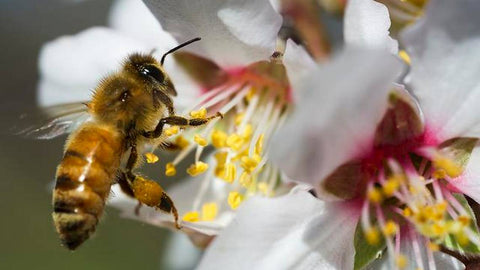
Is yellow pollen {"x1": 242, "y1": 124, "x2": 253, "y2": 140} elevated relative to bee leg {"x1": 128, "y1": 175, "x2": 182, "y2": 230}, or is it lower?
lower

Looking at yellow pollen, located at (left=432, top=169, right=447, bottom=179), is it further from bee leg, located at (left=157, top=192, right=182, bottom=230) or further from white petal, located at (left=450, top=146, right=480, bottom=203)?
bee leg, located at (left=157, top=192, right=182, bottom=230)

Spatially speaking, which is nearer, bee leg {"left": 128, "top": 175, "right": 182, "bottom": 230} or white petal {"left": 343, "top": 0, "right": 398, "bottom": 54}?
white petal {"left": 343, "top": 0, "right": 398, "bottom": 54}

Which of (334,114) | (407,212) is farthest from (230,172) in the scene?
(334,114)

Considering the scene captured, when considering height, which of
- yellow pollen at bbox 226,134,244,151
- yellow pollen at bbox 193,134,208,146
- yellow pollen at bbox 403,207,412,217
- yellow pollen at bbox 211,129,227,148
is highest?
yellow pollen at bbox 403,207,412,217

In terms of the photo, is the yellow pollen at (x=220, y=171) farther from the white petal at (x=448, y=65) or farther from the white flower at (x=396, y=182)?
the white petal at (x=448, y=65)

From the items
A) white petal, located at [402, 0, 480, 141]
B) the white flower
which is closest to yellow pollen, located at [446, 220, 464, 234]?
the white flower

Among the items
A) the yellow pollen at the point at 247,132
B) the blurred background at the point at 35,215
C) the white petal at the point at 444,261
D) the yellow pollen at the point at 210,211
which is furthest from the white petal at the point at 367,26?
the blurred background at the point at 35,215

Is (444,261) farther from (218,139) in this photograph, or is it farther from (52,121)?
(52,121)
